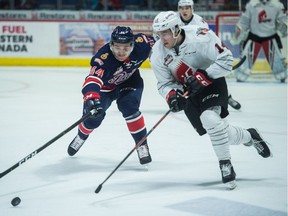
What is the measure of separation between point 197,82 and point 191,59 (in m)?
0.16

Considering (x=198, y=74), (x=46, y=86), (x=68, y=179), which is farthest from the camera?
(x=46, y=86)

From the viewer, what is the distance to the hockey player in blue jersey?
4.14 m

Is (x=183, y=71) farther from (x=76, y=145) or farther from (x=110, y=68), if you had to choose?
(x=76, y=145)

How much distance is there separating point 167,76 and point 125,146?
135 cm

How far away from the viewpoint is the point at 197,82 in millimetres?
3914

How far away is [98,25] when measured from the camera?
475 inches

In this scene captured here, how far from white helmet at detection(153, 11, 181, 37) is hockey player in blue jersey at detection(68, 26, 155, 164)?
0.38m

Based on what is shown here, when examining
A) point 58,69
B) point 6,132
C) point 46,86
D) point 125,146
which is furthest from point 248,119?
point 58,69

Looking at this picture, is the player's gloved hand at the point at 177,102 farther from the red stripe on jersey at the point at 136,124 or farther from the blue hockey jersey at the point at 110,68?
the red stripe on jersey at the point at 136,124

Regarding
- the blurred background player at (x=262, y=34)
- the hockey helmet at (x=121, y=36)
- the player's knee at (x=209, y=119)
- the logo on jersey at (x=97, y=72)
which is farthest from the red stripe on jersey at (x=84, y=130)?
the blurred background player at (x=262, y=34)

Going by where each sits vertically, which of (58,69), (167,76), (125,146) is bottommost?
(58,69)

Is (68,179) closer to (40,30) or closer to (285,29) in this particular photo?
(285,29)

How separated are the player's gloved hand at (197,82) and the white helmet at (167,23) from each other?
0.84 ft

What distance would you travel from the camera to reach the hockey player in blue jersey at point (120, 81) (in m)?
4.14
